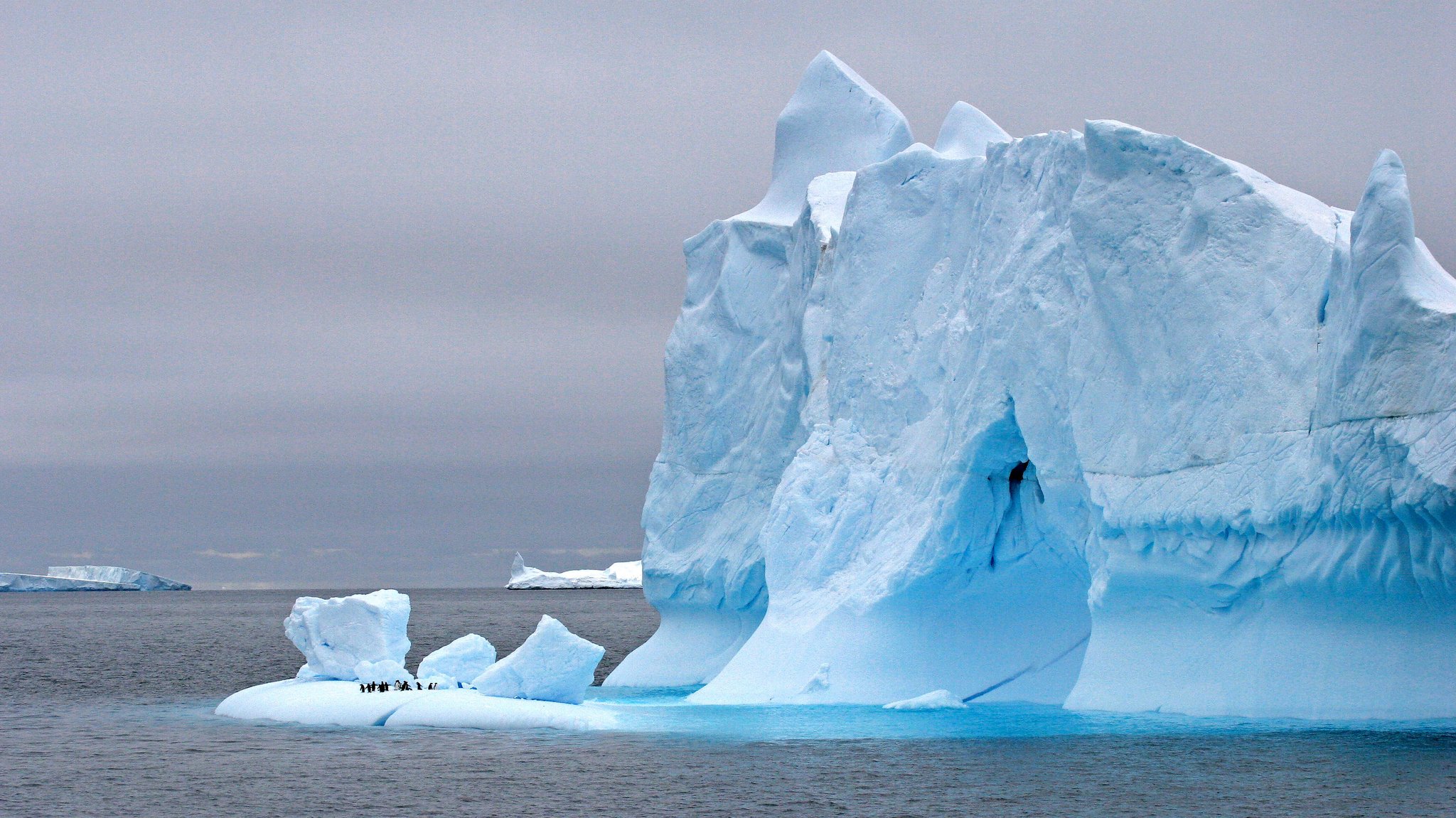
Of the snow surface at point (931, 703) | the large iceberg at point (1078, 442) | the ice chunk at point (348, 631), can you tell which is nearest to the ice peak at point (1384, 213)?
the large iceberg at point (1078, 442)

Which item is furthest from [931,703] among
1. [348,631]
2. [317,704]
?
[348,631]

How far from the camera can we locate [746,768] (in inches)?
815

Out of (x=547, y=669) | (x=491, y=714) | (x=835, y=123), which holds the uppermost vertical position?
(x=835, y=123)

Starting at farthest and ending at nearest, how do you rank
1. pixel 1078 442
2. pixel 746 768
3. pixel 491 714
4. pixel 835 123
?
1. pixel 835 123
2. pixel 1078 442
3. pixel 491 714
4. pixel 746 768

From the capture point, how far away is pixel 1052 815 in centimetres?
1691

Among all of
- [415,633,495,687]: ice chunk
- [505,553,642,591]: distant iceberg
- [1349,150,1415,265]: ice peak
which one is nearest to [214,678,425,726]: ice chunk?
[415,633,495,687]: ice chunk

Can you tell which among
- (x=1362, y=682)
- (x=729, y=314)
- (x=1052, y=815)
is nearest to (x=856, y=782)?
(x=1052, y=815)

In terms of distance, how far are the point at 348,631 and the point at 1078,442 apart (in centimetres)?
1336

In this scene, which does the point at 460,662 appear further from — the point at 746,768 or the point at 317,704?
the point at 746,768

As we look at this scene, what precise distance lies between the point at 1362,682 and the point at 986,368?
867 centimetres

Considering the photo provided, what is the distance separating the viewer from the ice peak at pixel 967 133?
106 feet

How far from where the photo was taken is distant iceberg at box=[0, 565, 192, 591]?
16388cm

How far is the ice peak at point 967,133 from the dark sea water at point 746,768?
38.4ft

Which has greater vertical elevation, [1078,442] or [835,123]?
[835,123]
